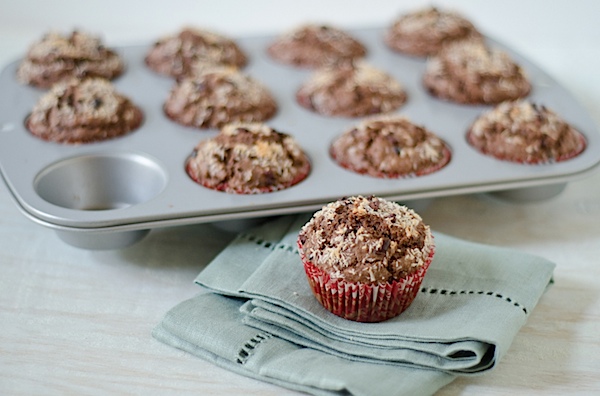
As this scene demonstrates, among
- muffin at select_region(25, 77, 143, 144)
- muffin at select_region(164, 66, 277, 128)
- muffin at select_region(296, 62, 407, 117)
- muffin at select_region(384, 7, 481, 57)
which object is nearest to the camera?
muffin at select_region(25, 77, 143, 144)

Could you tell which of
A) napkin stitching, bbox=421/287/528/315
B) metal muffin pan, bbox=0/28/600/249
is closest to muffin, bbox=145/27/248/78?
metal muffin pan, bbox=0/28/600/249

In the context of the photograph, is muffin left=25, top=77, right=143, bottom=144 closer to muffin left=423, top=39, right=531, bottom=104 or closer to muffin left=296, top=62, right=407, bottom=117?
muffin left=296, top=62, right=407, bottom=117

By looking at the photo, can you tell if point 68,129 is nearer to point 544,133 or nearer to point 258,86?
point 258,86

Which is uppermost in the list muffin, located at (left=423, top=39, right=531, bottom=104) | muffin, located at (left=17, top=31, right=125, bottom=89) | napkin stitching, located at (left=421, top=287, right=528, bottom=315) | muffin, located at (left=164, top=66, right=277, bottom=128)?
muffin, located at (left=423, top=39, right=531, bottom=104)

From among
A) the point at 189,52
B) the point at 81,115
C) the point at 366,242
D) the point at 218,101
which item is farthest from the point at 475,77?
the point at 81,115

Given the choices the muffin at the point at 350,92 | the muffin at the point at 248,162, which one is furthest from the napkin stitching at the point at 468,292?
the muffin at the point at 350,92

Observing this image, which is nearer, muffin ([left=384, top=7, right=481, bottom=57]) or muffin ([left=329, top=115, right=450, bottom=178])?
muffin ([left=329, top=115, right=450, bottom=178])

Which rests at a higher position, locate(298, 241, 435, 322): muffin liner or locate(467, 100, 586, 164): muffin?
locate(467, 100, 586, 164): muffin
